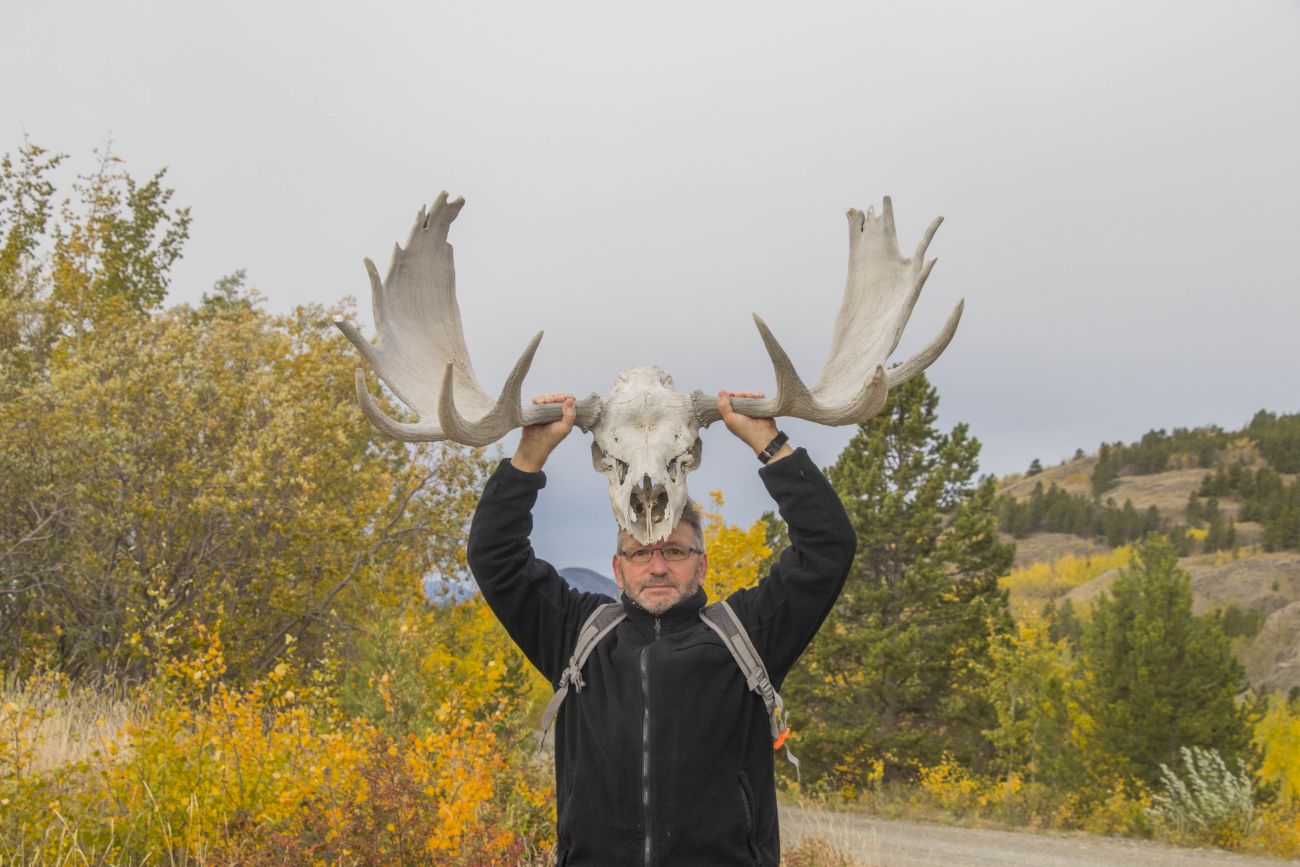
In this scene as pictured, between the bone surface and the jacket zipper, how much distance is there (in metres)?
0.38

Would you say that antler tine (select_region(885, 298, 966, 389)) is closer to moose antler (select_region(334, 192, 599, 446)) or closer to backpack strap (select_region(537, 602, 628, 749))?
backpack strap (select_region(537, 602, 628, 749))

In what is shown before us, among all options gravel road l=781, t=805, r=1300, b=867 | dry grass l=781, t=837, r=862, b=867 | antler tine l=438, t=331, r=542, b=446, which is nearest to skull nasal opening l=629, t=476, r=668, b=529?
antler tine l=438, t=331, r=542, b=446

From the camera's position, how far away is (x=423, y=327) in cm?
395

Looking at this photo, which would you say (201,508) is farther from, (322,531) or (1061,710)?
(1061,710)

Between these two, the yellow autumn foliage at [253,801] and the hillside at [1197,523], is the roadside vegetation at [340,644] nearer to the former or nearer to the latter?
the yellow autumn foliage at [253,801]

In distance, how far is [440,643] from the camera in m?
15.7

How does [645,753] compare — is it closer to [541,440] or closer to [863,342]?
[541,440]

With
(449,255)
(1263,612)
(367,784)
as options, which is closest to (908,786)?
(367,784)

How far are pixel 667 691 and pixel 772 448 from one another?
839 millimetres

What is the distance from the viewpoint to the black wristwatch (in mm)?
3148

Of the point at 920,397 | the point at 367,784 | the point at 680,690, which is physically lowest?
the point at 367,784

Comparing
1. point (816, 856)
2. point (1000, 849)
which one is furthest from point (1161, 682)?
point (816, 856)

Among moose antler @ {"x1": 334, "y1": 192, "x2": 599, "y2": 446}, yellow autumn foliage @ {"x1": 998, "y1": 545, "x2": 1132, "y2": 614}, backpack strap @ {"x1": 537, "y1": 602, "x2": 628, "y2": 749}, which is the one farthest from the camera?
yellow autumn foliage @ {"x1": 998, "y1": 545, "x2": 1132, "y2": 614}

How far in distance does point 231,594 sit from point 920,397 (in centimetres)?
1513
